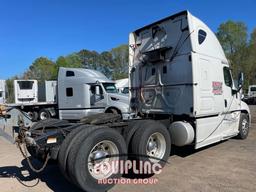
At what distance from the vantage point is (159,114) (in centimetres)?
721

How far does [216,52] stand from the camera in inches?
289

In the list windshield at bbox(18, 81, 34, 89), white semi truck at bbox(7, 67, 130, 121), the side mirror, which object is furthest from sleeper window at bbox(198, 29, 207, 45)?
windshield at bbox(18, 81, 34, 89)

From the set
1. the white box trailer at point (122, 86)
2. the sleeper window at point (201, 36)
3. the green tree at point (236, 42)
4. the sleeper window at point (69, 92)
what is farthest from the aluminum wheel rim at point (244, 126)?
the green tree at point (236, 42)

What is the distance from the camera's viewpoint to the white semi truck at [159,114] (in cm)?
445

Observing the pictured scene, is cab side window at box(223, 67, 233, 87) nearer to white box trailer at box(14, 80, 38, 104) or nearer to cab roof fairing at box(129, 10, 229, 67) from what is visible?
cab roof fairing at box(129, 10, 229, 67)

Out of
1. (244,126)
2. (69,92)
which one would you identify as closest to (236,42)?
(69,92)

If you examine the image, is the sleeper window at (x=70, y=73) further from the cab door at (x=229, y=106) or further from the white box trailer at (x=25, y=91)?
the cab door at (x=229, y=106)

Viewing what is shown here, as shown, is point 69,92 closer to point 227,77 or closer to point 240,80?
point 227,77

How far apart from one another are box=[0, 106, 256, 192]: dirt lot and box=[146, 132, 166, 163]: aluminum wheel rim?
379mm

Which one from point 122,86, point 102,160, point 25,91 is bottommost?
point 102,160

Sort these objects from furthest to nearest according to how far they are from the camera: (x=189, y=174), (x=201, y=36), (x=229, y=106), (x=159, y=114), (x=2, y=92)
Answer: (x=2, y=92) → (x=229, y=106) → (x=159, y=114) → (x=201, y=36) → (x=189, y=174)

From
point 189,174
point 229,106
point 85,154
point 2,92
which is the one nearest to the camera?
point 85,154

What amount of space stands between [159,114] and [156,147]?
5.40ft

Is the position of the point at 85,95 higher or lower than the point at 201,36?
lower
